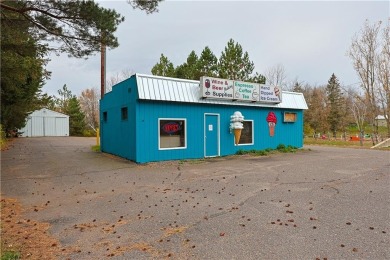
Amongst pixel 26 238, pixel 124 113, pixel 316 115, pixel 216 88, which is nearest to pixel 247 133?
pixel 216 88

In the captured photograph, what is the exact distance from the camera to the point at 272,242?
3588 millimetres

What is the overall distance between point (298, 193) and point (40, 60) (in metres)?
13.2

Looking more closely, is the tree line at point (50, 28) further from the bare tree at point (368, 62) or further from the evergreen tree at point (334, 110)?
the evergreen tree at point (334, 110)

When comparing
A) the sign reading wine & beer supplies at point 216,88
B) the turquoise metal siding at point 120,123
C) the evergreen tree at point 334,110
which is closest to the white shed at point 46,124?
the turquoise metal siding at point 120,123

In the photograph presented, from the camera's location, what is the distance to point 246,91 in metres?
13.5

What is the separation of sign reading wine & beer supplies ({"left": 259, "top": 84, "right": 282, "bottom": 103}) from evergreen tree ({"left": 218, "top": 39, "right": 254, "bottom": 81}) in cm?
1432

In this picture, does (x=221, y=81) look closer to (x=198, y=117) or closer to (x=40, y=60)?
(x=198, y=117)

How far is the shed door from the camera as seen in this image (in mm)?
12594

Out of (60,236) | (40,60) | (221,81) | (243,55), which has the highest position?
(243,55)

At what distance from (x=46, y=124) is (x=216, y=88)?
3268 cm

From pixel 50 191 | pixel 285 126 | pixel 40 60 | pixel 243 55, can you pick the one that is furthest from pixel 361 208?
pixel 243 55

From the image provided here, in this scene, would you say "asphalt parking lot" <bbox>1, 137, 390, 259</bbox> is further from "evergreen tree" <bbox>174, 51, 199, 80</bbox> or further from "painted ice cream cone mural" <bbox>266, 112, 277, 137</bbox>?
"evergreen tree" <bbox>174, 51, 199, 80</bbox>

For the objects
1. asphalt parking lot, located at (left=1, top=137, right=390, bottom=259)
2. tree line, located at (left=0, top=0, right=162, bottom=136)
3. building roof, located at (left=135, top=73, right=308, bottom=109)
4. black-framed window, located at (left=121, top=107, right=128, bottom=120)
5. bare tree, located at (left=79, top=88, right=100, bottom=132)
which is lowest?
asphalt parking lot, located at (left=1, top=137, right=390, bottom=259)

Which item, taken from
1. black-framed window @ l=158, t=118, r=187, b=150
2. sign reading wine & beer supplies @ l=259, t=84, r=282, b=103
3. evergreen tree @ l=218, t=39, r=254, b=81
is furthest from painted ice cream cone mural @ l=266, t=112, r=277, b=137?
evergreen tree @ l=218, t=39, r=254, b=81
